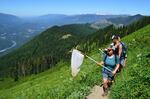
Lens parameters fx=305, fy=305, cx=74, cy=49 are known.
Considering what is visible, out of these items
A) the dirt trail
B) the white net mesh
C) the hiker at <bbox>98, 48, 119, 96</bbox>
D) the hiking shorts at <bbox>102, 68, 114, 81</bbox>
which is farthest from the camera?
the dirt trail

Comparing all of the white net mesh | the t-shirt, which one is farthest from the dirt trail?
the white net mesh

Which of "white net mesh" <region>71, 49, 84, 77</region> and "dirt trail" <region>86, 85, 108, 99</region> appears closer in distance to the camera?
"white net mesh" <region>71, 49, 84, 77</region>

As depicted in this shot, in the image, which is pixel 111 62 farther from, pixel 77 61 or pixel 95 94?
pixel 95 94

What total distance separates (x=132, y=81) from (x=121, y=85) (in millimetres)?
696

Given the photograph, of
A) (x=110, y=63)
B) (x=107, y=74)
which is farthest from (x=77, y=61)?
(x=107, y=74)

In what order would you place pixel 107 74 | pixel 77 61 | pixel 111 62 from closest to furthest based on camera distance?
1. pixel 77 61
2. pixel 111 62
3. pixel 107 74

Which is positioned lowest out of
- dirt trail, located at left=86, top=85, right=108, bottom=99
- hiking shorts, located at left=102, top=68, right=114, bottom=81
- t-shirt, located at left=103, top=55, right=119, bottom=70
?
dirt trail, located at left=86, top=85, right=108, bottom=99

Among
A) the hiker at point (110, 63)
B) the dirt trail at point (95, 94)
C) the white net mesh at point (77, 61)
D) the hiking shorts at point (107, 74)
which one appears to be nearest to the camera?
the white net mesh at point (77, 61)

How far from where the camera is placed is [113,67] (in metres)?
16.0

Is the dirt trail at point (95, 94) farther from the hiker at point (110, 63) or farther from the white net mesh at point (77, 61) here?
the white net mesh at point (77, 61)

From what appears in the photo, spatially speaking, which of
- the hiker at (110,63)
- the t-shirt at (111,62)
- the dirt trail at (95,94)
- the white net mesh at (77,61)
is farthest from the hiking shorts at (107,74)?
the white net mesh at (77,61)

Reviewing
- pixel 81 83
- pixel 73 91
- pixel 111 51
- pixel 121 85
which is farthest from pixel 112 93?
pixel 81 83

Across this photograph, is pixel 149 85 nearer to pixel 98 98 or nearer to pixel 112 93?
pixel 112 93

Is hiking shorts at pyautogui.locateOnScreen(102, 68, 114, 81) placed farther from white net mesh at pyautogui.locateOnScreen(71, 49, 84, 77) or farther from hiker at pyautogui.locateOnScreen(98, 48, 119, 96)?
white net mesh at pyautogui.locateOnScreen(71, 49, 84, 77)
